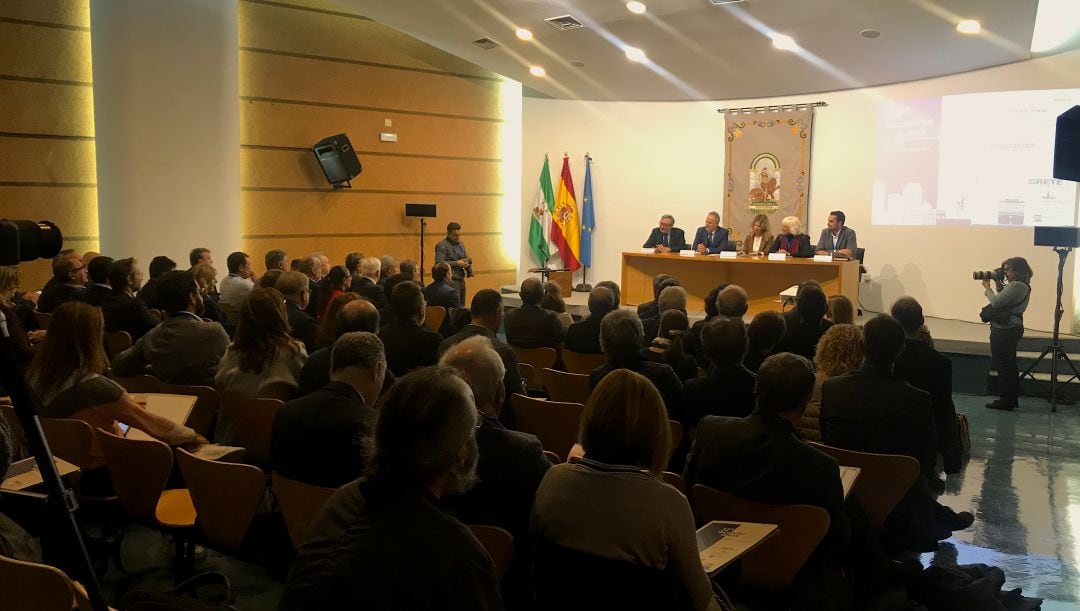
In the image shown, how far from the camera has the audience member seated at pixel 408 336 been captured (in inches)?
173

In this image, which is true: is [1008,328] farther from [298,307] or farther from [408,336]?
[298,307]

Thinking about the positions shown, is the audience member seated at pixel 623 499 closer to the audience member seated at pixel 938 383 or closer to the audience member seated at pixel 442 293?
the audience member seated at pixel 938 383

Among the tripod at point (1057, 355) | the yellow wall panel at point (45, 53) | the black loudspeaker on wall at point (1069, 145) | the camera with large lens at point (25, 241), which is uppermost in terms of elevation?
the yellow wall panel at point (45, 53)

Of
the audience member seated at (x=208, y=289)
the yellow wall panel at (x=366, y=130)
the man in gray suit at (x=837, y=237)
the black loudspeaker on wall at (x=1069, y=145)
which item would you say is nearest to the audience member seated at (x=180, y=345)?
the audience member seated at (x=208, y=289)

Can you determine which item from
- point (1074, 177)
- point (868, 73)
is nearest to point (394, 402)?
point (1074, 177)

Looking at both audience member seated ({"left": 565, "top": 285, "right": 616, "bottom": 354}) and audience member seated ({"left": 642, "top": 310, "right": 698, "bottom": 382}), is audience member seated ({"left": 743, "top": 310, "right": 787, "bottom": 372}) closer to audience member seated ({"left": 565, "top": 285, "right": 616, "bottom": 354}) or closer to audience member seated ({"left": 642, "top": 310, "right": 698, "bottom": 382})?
audience member seated ({"left": 642, "top": 310, "right": 698, "bottom": 382})

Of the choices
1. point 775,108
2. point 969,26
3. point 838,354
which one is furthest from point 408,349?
point 775,108

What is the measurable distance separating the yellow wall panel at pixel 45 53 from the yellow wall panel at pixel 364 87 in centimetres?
166

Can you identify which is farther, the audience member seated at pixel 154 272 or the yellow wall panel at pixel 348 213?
the yellow wall panel at pixel 348 213

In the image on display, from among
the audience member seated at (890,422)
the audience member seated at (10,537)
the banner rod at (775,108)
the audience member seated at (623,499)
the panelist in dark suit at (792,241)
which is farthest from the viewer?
the banner rod at (775,108)

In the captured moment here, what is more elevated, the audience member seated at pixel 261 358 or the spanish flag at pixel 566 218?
the spanish flag at pixel 566 218

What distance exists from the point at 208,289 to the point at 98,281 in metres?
0.91

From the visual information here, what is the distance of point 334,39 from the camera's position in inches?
402

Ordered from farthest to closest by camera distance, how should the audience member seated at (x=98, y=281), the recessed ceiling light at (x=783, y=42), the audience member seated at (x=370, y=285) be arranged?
the recessed ceiling light at (x=783, y=42) → the audience member seated at (x=370, y=285) → the audience member seated at (x=98, y=281)
